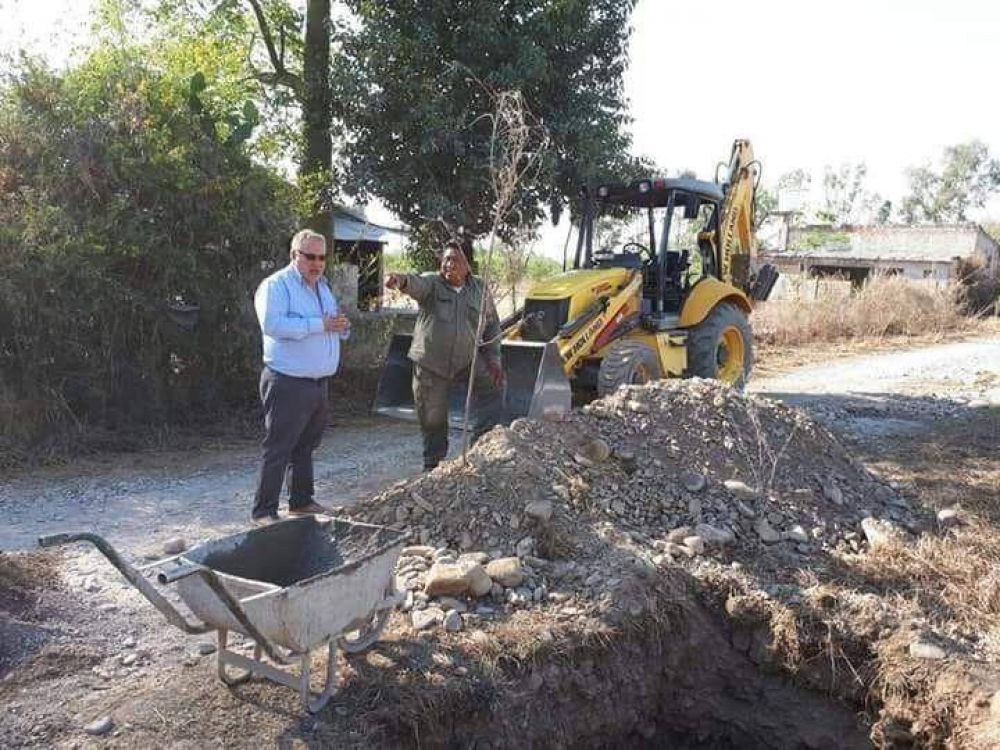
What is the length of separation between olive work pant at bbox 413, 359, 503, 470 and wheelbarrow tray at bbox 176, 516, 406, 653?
6.91 feet

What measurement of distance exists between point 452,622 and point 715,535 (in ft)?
6.36

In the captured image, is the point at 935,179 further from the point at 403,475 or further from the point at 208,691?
the point at 208,691

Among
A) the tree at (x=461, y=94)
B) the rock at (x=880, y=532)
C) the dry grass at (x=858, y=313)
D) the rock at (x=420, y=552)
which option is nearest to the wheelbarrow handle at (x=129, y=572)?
the rock at (x=420, y=552)

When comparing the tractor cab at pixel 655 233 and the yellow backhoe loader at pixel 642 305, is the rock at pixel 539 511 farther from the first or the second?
the tractor cab at pixel 655 233

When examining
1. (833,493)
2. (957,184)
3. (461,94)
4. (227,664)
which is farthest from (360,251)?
(957,184)

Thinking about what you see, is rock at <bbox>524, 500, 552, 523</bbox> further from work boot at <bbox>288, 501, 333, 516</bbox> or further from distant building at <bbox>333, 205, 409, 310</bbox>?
distant building at <bbox>333, 205, 409, 310</bbox>

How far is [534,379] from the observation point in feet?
22.9

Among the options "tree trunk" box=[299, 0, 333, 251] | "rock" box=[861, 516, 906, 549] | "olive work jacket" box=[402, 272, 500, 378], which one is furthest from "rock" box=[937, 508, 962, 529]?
"tree trunk" box=[299, 0, 333, 251]

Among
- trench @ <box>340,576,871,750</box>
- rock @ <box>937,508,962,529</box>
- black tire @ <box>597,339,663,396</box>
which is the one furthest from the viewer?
black tire @ <box>597,339,663,396</box>

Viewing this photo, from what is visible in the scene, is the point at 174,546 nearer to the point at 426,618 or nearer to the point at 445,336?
the point at 426,618

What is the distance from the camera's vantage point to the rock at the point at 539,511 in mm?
4777

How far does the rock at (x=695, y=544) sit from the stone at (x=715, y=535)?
0.08 metres

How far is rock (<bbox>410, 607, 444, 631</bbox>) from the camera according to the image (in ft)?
13.1

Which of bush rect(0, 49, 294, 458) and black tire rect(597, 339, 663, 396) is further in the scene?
black tire rect(597, 339, 663, 396)
